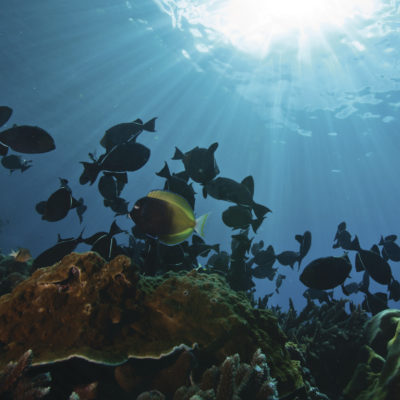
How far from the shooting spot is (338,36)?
1920 centimetres

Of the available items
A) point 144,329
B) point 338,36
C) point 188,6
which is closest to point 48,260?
point 144,329

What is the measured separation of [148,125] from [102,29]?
79.4 feet

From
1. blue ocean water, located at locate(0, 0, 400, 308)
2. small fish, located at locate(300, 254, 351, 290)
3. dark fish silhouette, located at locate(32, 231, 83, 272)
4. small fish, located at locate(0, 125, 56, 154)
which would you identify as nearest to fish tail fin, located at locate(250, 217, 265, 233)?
small fish, located at locate(300, 254, 351, 290)

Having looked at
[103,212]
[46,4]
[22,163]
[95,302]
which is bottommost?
[95,302]

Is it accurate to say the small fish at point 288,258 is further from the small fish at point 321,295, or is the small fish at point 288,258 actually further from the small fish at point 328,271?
the small fish at point 328,271

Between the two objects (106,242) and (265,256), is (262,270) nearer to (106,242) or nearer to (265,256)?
(265,256)

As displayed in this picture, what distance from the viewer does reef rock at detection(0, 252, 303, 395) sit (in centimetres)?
190

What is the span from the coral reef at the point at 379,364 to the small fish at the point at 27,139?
462cm

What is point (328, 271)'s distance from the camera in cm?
324

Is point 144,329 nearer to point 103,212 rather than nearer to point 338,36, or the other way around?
point 338,36

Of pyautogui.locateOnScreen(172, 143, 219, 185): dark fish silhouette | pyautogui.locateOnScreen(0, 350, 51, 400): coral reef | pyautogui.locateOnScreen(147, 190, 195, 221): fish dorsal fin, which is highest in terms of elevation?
pyautogui.locateOnScreen(172, 143, 219, 185): dark fish silhouette

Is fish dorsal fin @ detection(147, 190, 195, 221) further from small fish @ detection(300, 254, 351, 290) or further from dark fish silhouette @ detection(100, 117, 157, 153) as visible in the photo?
small fish @ detection(300, 254, 351, 290)

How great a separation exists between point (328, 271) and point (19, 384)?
11.0 feet

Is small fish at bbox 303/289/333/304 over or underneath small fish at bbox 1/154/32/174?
underneath
